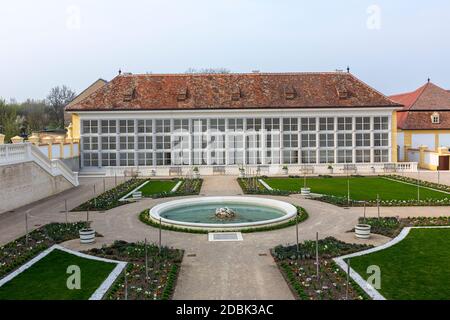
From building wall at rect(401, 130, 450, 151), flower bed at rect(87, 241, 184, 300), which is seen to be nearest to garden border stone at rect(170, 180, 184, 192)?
flower bed at rect(87, 241, 184, 300)

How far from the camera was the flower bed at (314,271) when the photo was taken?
1128cm

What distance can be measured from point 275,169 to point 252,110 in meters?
6.53

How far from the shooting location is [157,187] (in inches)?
1321

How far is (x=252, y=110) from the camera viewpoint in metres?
43.5

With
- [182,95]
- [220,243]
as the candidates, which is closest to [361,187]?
[220,243]

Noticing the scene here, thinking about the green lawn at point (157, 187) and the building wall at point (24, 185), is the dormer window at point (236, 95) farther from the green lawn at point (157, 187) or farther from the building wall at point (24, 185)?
the building wall at point (24, 185)

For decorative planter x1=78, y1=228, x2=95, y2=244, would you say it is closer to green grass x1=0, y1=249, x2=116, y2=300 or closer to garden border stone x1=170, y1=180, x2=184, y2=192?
green grass x1=0, y1=249, x2=116, y2=300

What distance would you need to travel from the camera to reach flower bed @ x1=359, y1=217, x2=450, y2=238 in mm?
18297

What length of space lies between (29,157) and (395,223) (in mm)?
22507

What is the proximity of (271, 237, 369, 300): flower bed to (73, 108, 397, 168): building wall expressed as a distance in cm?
2772

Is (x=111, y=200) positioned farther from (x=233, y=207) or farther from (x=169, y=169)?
(x=169, y=169)

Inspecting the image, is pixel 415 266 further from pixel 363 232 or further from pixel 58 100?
pixel 58 100

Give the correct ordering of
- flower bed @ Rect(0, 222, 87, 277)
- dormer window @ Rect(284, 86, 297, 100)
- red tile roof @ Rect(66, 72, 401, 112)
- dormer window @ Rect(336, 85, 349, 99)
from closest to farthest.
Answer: flower bed @ Rect(0, 222, 87, 277) < red tile roof @ Rect(66, 72, 401, 112) < dormer window @ Rect(336, 85, 349, 99) < dormer window @ Rect(284, 86, 297, 100)

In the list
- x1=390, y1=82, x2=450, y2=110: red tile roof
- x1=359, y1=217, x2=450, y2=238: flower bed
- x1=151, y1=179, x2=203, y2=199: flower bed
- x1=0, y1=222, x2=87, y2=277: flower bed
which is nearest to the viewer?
x1=0, y1=222, x2=87, y2=277: flower bed
